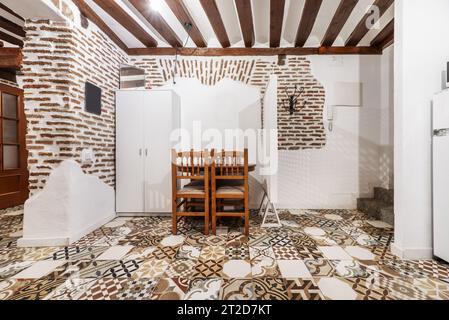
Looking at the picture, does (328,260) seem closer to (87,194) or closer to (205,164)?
(205,164)

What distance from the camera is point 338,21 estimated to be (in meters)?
2.85

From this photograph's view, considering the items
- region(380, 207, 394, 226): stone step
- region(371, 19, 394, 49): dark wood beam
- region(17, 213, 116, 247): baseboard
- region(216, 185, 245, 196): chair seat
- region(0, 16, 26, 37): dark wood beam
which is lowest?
region(17, 213, 116, 247): baseboard

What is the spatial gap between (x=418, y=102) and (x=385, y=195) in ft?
6.37

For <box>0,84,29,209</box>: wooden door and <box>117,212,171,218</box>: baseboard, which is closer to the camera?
<box>117,212,171,218</box>: baseboard

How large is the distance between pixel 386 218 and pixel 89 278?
140 inches

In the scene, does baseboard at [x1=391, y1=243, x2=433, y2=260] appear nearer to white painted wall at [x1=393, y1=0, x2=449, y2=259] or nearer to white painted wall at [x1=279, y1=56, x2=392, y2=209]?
white painted wall at [x1=393, y1=0, x2=449, y2=259]

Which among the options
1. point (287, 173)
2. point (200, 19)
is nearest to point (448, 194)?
point (287, 173)

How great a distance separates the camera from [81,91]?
8.33ft

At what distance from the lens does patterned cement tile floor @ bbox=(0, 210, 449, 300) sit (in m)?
1.46

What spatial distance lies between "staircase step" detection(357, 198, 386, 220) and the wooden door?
605cm

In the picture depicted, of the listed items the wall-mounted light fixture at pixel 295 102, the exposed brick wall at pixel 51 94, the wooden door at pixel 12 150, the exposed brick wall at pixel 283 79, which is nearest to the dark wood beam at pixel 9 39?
the wooden door at pixel 12 150

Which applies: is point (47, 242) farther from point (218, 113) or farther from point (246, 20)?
point (246, 20)

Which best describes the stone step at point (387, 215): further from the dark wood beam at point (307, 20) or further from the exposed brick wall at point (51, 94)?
the exposed brick wall at point (51, 94)

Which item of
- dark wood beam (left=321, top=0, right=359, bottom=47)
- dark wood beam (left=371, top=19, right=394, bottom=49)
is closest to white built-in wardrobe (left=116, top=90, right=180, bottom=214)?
dark wood beam (left=321, top=0, right=359, bottom=47)
